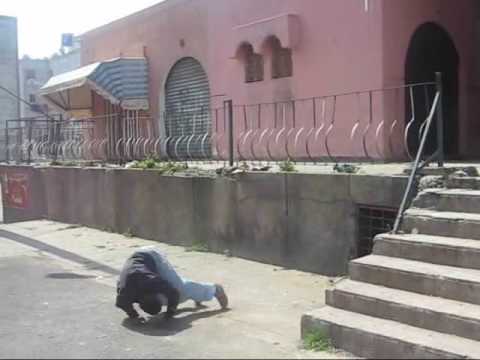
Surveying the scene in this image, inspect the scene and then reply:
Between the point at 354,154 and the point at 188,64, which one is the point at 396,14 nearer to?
the point at 354,154

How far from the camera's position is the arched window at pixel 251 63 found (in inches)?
508

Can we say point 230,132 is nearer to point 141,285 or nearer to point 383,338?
point 141,285

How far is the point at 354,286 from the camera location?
5684 millimetres

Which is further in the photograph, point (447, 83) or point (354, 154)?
point (447, 83)

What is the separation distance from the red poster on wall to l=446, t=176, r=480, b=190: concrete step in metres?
12.0

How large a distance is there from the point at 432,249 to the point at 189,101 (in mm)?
10909

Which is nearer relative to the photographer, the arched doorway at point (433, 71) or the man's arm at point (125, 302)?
the man's arm at point (125, 302)

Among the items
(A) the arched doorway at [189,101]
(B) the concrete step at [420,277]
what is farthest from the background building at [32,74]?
(B) the concrete step at [420,277]

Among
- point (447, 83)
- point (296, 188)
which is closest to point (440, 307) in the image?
point (296, 188)

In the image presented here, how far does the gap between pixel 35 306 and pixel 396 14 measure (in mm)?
6985

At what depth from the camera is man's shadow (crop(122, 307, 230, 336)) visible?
228 inches

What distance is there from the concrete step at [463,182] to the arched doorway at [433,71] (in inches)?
149

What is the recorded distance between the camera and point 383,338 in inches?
189

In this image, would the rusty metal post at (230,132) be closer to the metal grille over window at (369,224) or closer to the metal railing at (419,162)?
the metal grille over window at (369,224)
